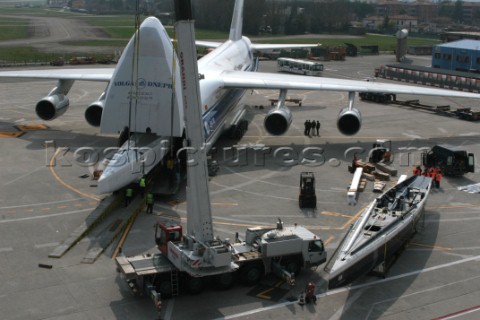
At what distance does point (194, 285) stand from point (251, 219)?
8129mm

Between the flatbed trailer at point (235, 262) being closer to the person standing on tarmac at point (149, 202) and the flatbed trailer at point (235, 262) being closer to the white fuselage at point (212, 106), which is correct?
the person standing on tarmac at point (149, 202)

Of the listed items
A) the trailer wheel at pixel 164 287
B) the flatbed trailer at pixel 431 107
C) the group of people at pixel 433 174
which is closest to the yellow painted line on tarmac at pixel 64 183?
the trailer wheel at pixel 164 287

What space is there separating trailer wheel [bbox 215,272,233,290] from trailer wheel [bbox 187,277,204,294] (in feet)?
2.14

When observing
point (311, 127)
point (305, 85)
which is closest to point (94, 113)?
point (305, 85)

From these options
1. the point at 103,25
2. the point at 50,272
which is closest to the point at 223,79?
the point at 50,272

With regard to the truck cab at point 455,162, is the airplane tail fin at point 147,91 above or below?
above

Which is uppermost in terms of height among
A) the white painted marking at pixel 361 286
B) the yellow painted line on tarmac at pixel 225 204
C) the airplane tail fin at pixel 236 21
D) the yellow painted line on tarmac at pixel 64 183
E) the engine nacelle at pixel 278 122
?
the airplane tail fin at pixel 236 21

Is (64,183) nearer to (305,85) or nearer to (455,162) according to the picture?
(305,85)

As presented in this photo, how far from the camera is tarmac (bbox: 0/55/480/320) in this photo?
824 inches

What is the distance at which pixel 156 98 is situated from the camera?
3275 cm

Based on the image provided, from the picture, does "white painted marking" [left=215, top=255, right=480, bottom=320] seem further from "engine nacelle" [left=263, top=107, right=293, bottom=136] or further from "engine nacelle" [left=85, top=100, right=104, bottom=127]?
"engine nacelle" [left=85, top=100, right=104, bottom=127]

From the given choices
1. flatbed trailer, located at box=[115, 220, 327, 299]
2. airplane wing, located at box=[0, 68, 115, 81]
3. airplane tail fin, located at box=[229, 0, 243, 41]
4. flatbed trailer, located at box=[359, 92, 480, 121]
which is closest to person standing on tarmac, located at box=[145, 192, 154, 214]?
flatbed trailer, located at box=[115, 220, 327, 299]

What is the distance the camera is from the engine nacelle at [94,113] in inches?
1628

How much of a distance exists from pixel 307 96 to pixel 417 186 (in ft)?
118
